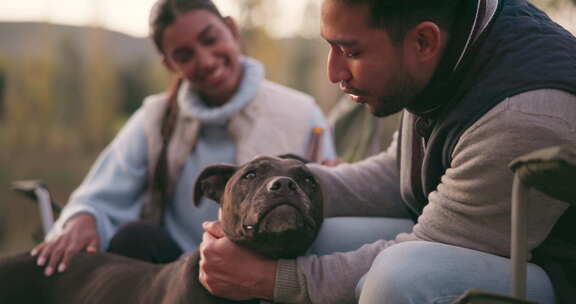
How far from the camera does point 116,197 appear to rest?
A: 137 inches

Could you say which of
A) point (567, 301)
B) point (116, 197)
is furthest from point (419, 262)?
point (116, 197)

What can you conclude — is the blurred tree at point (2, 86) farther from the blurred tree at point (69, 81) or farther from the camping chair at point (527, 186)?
the camping chair at point (527, 186)

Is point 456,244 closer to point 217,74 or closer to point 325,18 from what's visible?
point 325,18

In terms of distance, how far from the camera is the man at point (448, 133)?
166 cm

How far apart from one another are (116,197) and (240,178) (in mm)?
1258

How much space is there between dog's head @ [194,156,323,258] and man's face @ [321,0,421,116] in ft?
1.70

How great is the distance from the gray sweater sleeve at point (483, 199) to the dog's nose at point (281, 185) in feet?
1.15

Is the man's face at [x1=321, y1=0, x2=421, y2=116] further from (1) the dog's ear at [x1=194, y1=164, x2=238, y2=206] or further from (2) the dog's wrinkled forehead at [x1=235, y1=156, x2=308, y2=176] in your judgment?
(1) the dog's ear at [x1=194, y1=164, x2=238, y2=206]

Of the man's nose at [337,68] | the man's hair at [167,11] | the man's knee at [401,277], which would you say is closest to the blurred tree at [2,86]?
the man's hair at [167,11]

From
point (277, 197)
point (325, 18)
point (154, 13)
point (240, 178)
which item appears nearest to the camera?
point (325, 18)

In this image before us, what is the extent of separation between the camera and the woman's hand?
2.99m

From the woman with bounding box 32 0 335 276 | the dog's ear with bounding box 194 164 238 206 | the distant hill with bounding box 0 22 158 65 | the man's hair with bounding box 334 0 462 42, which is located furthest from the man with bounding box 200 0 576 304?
the distant hill with bounding box 0 22 158 65

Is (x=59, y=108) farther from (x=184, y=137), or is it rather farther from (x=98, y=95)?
(x=184, y=137)

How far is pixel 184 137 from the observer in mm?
3492
